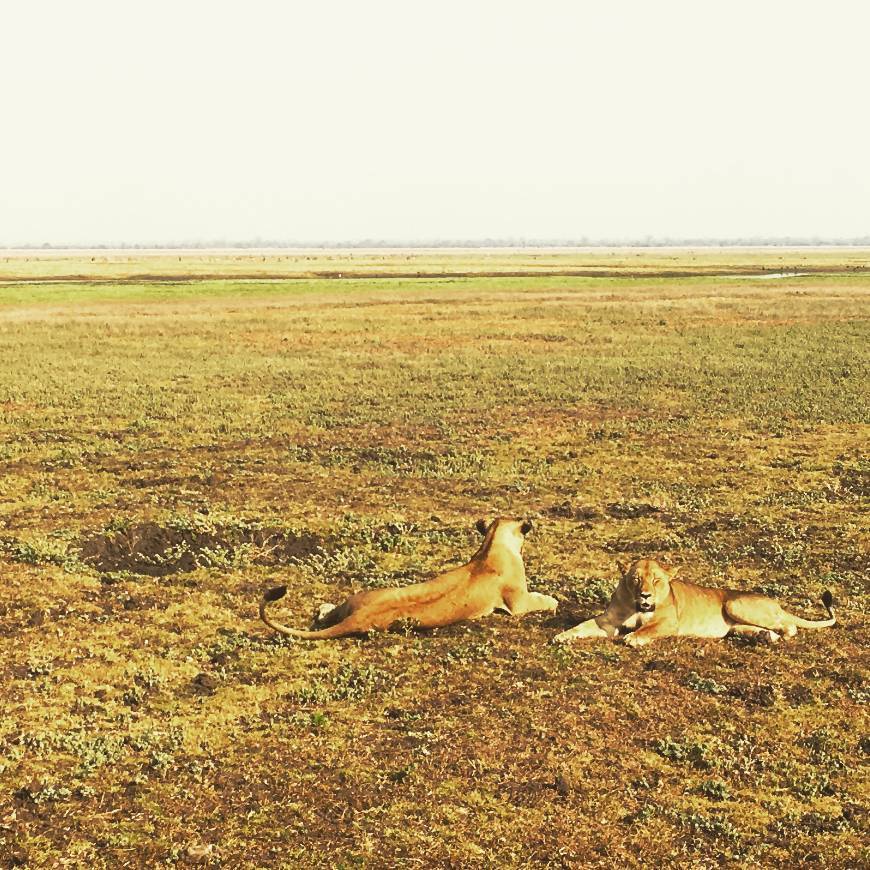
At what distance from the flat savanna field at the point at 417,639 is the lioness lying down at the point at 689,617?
0.21m

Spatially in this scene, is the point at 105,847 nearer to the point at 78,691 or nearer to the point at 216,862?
the point at 216,862

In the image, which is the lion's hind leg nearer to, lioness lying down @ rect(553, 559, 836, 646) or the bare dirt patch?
lioness lying down @ rect(553, 559, 836, 646)

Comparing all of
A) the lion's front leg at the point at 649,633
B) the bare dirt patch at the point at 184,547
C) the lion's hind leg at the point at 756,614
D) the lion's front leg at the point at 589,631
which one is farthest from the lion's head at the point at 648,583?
the bare dirt patch at the point at 184,547

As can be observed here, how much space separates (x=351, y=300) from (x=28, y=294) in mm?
25504

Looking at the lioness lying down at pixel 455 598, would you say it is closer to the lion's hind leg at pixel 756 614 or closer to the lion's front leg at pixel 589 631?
the lion's front leg at pixel 589 631

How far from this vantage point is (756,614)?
373 inches

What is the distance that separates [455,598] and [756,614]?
3.18 metres

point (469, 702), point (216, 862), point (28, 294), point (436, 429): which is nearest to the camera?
point (216, 862)

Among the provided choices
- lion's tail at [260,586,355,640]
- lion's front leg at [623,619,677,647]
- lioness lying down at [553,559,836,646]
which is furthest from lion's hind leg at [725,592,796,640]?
lion's tail at [260,586,355,640]

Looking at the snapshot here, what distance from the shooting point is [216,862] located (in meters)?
6.03

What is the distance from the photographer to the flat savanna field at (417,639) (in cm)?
645

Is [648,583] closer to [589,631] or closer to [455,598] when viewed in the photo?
[589,631]

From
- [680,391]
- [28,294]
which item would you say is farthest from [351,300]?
[680,391]

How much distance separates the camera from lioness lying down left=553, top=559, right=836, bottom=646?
9.36m
